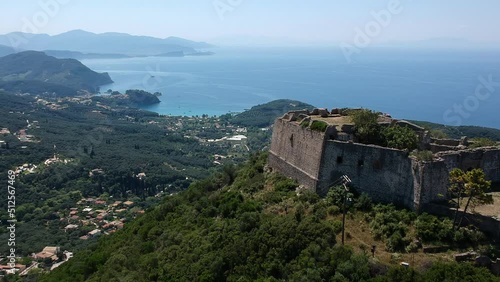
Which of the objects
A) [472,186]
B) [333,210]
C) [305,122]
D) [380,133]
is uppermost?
[380,133]

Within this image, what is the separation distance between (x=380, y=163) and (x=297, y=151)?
19.7ft

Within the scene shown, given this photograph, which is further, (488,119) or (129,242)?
(488,119)

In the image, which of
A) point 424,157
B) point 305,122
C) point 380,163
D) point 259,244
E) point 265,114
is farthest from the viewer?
point 265,114

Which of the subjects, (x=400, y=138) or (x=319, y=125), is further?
(x=319, y=125)

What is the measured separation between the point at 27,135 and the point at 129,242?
8573cm

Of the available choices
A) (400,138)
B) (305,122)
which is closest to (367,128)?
(400,138)

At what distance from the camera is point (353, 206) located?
21234 mm

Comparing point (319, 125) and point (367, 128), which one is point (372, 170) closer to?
point (367, 128)

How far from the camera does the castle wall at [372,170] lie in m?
20.4

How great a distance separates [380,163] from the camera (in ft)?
69.9

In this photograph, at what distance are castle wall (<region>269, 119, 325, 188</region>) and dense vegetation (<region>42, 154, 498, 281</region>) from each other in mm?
850

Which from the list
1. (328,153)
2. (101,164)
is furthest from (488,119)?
(328,153)

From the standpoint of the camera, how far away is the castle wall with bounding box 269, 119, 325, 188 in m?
24.0

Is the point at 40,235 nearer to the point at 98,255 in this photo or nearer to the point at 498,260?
the point at 98,255
